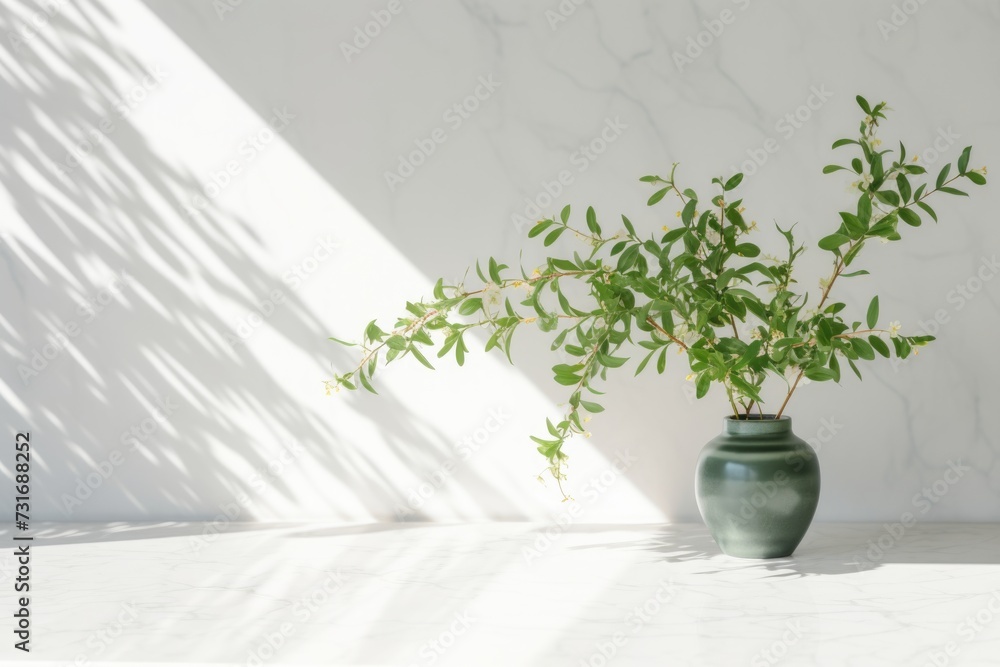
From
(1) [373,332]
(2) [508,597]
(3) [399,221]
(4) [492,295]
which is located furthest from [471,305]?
(2) [508,597]

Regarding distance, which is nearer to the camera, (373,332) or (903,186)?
(903,186)

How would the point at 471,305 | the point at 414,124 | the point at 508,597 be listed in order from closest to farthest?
the point at 508,597
the point at 471,305
the point at 414,124

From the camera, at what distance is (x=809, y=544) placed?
4.47 ft

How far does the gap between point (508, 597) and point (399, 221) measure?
67 centimetres

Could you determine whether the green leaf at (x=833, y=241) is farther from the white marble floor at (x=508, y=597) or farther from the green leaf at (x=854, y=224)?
the white marble floor at (x=508, y=597)

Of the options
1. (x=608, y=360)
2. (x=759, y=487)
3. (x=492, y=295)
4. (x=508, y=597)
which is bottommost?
(x=759, y=487)

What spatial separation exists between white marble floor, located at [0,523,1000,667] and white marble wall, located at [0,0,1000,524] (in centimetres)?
12

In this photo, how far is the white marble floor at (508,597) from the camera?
3.22 feet

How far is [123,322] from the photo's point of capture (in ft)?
5.26

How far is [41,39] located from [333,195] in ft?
1.88

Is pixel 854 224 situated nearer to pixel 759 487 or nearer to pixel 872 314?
pixel 872 314

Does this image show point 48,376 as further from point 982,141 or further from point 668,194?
point 982,141

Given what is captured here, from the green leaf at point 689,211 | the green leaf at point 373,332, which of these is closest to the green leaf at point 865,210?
the green leaf at point 689,211

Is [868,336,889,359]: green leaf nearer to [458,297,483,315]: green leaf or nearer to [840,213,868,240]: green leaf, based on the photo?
[840,213,868,240]: green leaf
